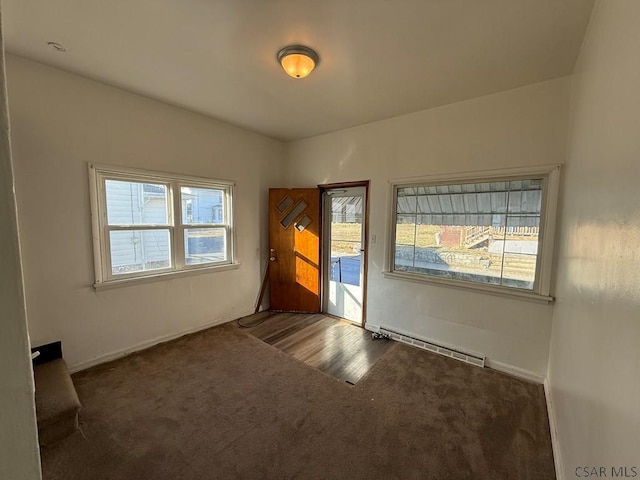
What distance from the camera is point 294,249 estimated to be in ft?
13.4

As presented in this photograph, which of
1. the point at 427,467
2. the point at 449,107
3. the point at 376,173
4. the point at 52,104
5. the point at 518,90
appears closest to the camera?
the point at 427,467

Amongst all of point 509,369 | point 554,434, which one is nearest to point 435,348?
point 509,369

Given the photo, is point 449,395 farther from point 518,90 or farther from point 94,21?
point 94,21

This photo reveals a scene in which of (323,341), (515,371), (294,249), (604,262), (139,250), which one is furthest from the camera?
(294,249)

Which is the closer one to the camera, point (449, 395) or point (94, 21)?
point (94, 21)

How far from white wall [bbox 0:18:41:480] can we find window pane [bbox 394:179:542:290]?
309 cm

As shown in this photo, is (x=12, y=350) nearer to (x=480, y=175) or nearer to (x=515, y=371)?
(x=480, y=175)

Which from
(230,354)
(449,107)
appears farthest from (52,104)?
(449,107)

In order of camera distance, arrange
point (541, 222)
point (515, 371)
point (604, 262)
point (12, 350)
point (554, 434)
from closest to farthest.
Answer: point (12, 350) < point (604, 262) < point (554, 434) < point (541, 222) < point (515, 371)

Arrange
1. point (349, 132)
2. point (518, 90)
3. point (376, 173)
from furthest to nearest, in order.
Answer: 1. point (349, 132)
2. point (376, 173)
3. point (518, 90)

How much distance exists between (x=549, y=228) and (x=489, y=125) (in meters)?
1.08

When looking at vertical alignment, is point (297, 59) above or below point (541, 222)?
above

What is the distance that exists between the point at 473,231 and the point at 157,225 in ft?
10.9

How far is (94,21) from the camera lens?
1732 millimetres
